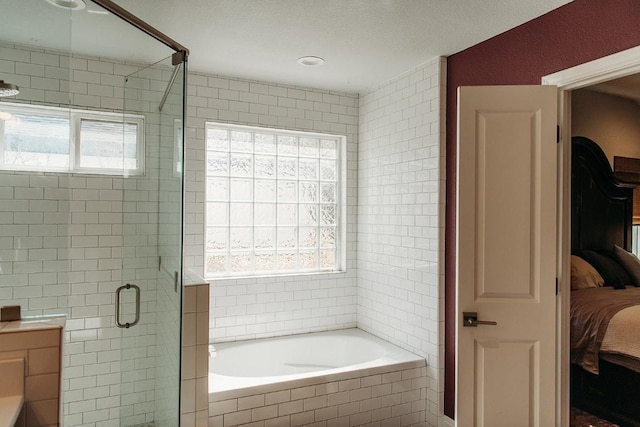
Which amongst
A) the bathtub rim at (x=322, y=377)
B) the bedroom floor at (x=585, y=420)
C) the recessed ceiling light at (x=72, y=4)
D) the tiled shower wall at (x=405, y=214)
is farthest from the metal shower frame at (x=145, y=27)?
the bedroom floor at (x=585, y=420)

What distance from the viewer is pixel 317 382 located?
290cm

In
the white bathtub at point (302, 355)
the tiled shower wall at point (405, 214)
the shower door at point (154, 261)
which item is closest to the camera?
the shower door at point (154, 261)

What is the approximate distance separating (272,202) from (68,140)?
2166 mm

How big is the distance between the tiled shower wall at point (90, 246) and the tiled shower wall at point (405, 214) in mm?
1874

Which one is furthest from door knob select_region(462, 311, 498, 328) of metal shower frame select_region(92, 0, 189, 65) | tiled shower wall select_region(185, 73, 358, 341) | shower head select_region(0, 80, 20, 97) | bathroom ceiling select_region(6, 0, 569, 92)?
shower head select_region(0, 80, 20, 97)

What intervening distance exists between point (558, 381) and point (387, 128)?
228cm

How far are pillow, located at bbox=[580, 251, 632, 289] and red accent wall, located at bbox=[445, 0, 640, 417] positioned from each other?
6.41ft

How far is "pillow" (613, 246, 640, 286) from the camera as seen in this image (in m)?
4.16

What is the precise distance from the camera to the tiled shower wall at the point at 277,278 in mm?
3574

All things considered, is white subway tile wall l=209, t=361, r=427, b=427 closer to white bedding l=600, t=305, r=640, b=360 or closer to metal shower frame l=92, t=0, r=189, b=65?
white bedding l=600, t=305, r=640, b=360

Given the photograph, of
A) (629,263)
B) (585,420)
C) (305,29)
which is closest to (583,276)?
(629,263)

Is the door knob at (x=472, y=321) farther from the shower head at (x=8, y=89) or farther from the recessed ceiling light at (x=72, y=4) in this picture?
the recessed ceiling light at (x=72, y=4)

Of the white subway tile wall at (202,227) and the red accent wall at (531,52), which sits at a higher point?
the red accent wall at (531,52)

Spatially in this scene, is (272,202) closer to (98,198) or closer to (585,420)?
(98,198)
